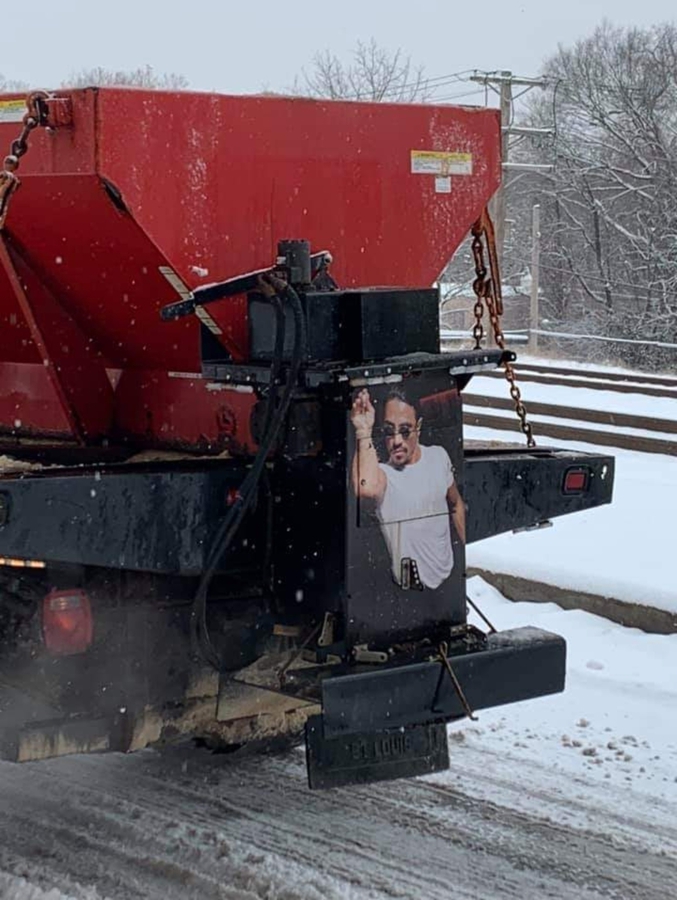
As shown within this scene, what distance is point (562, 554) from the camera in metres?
7.40

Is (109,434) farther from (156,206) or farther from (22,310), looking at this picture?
(156,206)

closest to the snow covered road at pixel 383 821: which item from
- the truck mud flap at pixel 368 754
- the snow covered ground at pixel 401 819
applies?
the snow covered ground at pixel 401 819

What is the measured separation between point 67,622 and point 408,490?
1112mm

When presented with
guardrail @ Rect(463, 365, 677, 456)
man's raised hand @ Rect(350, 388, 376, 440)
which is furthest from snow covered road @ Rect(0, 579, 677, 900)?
guardrail @ Rect(463, 365, 677, 456)

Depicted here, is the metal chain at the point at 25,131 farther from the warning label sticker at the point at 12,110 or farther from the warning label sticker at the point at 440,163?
the warning label sticker at the point at 440,163

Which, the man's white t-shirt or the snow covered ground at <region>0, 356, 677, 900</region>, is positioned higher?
the man's white t-shirt

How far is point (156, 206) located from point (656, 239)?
106 ft

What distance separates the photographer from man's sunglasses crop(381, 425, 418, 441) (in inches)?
155

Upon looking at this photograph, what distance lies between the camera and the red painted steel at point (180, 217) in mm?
3752

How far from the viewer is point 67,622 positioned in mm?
3875

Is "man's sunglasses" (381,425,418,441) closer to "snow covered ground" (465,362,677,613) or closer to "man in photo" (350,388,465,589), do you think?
"man in photo" (350,388,465,589)

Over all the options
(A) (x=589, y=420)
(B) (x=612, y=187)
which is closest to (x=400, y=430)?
(A) (x=589, y=420)

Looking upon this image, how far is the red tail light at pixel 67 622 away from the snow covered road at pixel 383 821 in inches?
30.1

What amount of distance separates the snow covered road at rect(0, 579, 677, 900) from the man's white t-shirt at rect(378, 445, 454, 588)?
910mm
